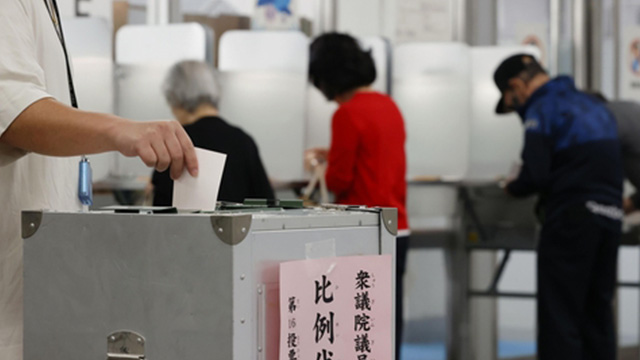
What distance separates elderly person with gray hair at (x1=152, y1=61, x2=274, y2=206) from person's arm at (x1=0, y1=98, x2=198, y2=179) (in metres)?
1.12

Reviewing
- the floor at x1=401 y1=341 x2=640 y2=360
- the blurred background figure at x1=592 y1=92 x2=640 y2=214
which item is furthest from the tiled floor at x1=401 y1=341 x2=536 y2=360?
the blurred background figure at x1=592 y1=92 x2=640 y2=214

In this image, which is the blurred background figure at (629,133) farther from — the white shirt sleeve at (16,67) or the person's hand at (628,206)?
the white shirt sleeve at (16,67)

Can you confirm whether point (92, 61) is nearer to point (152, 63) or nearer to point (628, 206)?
point (152, 63)

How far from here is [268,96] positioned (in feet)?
11.3

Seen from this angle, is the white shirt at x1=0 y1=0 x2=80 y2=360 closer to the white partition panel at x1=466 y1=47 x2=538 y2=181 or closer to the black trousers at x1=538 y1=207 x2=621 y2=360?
the black trousers at x1=538 y1=207 x2=621 y2=360

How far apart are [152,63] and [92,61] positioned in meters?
0.25

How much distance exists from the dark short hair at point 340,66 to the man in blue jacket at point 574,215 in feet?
2.31

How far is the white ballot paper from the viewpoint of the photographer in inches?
38.2

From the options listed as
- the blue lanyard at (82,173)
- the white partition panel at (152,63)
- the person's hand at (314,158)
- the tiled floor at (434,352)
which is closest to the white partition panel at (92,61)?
the white partition panel at (152,63)

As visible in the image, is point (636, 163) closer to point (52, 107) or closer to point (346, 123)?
point (346, 123)

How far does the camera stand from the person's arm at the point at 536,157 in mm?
3178

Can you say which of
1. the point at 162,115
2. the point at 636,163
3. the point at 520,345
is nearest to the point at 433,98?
the point at 636,163

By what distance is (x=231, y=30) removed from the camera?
367 centimetres

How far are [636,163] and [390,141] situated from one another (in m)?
1.44
